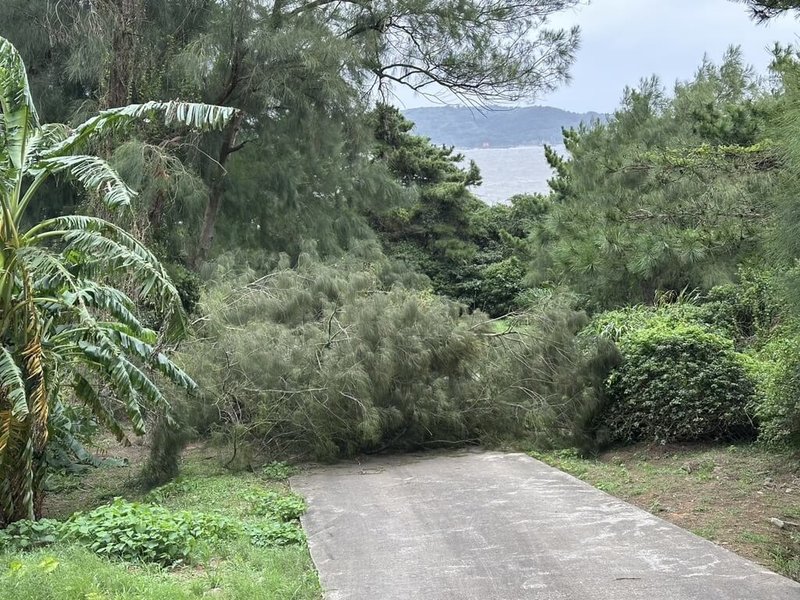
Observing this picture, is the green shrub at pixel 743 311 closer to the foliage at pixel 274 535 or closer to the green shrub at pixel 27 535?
the foliage at pixel 274 535

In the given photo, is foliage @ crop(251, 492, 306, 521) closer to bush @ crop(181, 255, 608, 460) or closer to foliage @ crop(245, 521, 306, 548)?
Result: foliage @ crop(245, 521, 306, 548)

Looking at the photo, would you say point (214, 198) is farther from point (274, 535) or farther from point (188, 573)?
point (188, 573)

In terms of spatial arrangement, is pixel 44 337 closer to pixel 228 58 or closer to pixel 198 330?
pixel 198 330

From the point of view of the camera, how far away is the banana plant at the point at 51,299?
7.59 meters

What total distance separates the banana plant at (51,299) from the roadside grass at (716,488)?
490 centimetres

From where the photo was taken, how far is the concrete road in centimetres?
547

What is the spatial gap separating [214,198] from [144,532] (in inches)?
562

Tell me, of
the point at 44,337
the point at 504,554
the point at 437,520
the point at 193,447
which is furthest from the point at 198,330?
the point at 504,554

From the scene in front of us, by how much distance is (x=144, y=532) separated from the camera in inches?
249

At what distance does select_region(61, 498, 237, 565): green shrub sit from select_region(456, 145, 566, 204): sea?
92.9 feet

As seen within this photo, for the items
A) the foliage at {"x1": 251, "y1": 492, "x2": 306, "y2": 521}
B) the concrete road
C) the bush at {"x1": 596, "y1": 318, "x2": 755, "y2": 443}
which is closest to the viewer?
the concrete road

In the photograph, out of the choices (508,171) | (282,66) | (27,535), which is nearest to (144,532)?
(27,535)

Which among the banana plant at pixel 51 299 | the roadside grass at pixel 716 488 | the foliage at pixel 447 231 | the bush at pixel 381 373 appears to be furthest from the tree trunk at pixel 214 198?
the roadside grass at pixel 716 488

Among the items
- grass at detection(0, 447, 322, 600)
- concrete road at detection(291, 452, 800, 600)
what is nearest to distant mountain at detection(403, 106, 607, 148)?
concrete road at detection(291, 452, 800, 600)
